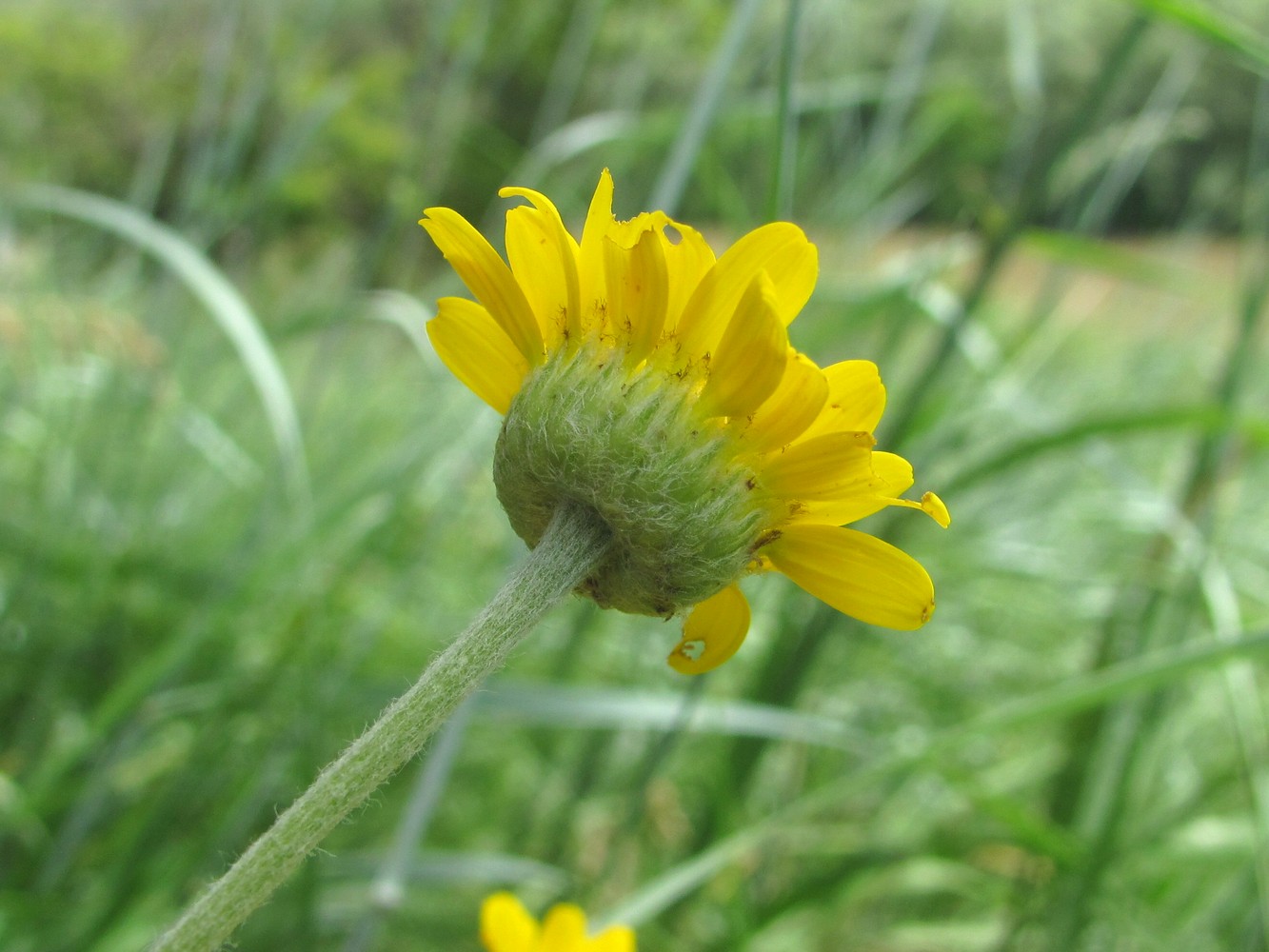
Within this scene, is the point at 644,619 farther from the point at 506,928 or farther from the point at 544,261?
the point at 544,261

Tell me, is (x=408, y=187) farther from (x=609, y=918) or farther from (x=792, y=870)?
(x=792, y=870)

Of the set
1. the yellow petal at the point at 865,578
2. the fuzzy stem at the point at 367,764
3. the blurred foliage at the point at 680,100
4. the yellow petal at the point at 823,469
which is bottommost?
the fuzzy stem at the point at 367,764

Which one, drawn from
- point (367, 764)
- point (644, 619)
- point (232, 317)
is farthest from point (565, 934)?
point (644, 619)

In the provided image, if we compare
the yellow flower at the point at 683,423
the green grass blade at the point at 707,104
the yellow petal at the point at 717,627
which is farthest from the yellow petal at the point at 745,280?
the green grass blade at the point at 707,104

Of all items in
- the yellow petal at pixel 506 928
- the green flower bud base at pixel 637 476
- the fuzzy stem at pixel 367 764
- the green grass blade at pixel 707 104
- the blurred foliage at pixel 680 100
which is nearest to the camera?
the fuzzy stem at pixel 367 764

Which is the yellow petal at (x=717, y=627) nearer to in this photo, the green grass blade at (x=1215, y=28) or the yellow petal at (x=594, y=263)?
the yellow petal at (x=594, y=263)

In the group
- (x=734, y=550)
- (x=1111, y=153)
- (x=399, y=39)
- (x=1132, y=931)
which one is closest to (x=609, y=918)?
(x=1132, y=931)
